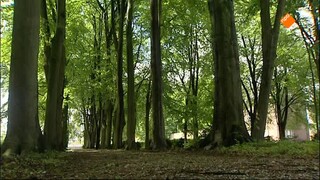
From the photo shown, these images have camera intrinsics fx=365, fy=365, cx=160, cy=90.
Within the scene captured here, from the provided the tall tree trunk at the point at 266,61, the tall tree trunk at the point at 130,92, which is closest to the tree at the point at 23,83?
the tall tree trunk at the point at 266,61

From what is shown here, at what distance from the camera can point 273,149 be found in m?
8.92

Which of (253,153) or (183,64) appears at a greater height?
(183,64)

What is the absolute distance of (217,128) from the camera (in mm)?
11320

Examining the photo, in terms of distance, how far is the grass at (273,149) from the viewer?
8.29 meters

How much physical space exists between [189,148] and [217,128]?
Result: 174 centimetres

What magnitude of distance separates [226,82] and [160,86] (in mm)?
4027

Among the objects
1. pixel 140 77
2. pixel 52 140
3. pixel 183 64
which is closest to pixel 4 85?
pixel 140 77

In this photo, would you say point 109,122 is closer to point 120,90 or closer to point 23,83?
point 120,90

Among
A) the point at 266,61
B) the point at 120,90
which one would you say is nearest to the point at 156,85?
the point at 266,61

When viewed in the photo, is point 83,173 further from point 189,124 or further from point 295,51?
point 295,51

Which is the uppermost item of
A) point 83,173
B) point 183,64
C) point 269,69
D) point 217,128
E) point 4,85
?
point 183,64

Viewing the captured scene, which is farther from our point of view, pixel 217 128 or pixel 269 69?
pixel 269 69

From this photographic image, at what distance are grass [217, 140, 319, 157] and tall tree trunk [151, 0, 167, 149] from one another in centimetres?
450

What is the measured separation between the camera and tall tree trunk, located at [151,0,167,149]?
14.4 m
